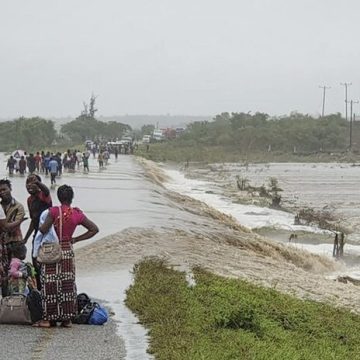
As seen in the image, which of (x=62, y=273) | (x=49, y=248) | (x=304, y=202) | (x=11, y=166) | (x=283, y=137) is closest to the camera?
(x=49, y=248)

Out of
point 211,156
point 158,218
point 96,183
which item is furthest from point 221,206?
point 211,156

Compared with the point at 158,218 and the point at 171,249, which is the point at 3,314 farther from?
the point at 158,218

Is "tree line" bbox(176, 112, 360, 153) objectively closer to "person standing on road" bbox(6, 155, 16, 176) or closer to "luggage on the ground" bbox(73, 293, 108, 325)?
"person standing on road" bbox(6, 155, 16, 176)

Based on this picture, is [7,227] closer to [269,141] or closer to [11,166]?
[11,166]

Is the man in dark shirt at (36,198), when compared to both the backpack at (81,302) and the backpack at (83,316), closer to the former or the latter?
the backpack at (81,302)

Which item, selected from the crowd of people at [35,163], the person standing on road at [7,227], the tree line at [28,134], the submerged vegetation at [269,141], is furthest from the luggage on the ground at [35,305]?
the submerged vegetation at [269,141]

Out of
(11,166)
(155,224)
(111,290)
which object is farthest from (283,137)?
(111,290)

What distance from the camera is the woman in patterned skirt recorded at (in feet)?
28.7

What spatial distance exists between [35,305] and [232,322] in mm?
2240

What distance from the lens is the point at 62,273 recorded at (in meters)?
8.78

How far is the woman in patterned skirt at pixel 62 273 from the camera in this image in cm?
875

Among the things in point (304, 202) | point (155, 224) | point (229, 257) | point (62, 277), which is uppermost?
point (62, 277)

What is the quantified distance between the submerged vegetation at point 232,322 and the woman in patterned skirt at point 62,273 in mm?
1027

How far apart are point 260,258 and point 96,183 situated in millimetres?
22463
